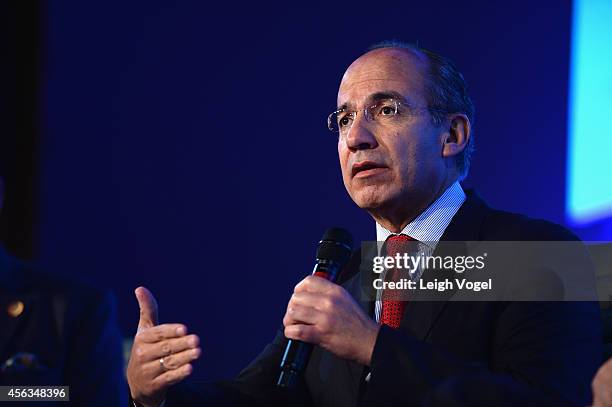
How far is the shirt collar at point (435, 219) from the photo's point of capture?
179 cm

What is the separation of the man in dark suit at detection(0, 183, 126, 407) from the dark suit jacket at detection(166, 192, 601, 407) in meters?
0.17

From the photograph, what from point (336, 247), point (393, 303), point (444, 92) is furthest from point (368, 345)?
point (444, 92)

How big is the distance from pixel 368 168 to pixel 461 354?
49cm

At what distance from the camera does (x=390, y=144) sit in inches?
72.4

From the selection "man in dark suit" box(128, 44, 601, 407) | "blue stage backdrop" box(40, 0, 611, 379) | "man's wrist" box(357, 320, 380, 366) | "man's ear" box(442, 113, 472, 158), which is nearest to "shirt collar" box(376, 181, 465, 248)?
"man in dark suit" box(128, 44, 601, 407)

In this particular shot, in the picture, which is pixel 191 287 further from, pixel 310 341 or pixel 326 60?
pixel 310 341

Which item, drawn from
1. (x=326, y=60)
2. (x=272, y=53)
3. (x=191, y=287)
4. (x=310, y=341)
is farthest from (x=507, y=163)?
(x=310, y=341)

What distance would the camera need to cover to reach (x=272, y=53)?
317 cm

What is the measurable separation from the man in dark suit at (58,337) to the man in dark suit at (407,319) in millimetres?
63

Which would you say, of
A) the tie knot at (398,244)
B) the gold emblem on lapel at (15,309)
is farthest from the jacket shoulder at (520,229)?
the gold emblem on lapel at (15,309)

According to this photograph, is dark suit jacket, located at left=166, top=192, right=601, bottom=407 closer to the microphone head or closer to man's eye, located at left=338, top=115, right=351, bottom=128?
the microphone head

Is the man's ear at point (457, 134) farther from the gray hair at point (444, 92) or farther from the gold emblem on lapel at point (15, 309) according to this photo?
the gold emblem on lapel at point (15, 309)

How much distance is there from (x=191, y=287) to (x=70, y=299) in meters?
1.53

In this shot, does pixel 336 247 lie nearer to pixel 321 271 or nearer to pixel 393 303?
pixel 321 271
